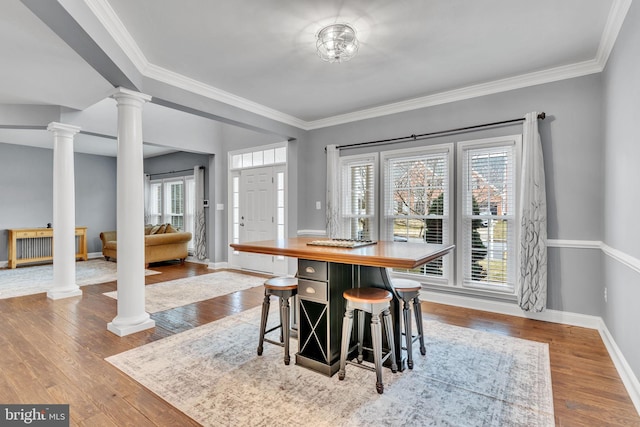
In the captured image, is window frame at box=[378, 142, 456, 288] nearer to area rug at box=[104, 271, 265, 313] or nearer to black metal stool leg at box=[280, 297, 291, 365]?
black metal stool leg at box=[280, 297, 291, 365]

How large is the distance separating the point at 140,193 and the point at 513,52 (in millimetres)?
3781

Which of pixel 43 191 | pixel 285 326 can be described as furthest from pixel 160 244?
pixel 285 326

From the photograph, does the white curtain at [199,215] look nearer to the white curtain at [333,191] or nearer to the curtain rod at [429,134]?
the white curtain at [333,191]

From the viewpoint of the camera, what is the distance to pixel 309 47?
9.31 ft

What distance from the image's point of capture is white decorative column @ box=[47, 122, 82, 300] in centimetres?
→ 441

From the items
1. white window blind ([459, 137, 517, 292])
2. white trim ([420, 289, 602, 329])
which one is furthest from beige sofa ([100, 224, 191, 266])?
white window blind ([459, 137, 517, 292])

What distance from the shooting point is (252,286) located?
16.4 feet

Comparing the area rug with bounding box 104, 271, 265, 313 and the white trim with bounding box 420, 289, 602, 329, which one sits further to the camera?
the area rug with bounding box 104, 271, 265, 313

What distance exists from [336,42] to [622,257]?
8.76 feet

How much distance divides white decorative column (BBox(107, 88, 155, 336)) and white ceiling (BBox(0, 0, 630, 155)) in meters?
0.43

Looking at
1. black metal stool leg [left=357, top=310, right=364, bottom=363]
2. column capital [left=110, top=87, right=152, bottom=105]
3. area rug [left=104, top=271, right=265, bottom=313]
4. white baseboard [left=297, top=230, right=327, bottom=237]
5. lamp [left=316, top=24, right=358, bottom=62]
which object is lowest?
area rug [left=104, top=271, right=265, bottom=313]

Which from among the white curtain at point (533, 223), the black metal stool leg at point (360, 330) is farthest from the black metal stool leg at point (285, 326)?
the white curtain at point (533, 223)

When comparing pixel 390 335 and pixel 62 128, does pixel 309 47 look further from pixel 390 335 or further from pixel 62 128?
pixel 62 128

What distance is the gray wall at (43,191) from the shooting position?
686 cm
